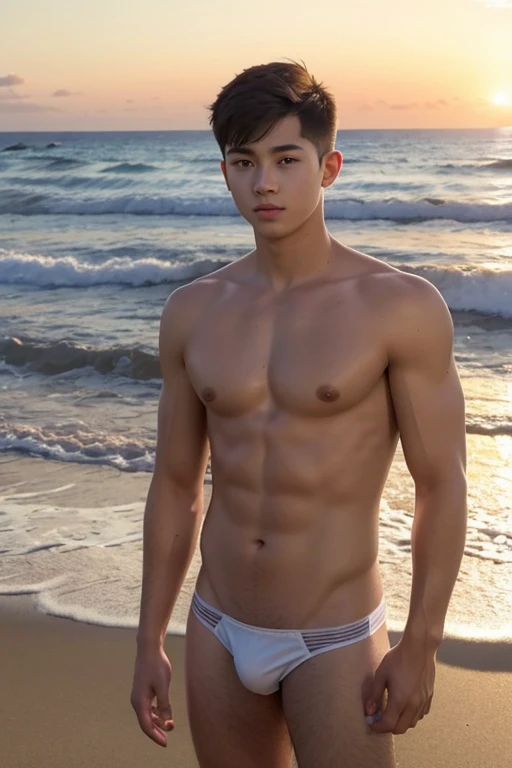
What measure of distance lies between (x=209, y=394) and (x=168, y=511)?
0.34m

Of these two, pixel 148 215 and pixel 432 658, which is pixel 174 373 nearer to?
pixel 432 658

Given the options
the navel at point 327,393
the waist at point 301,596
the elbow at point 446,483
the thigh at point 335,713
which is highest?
the navel at point 327,393

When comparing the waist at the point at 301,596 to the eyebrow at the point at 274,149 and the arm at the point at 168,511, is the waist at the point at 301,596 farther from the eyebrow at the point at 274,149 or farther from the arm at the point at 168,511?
the eyebrow at the point at 274,149

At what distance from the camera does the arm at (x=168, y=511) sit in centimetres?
245

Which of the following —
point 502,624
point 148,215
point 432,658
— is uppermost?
point 432,658

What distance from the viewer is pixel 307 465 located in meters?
2.23

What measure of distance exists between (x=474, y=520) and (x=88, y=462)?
8.33 ft

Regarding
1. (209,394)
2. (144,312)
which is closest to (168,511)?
(209,394)

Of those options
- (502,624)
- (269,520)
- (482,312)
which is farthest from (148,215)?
(269,520)

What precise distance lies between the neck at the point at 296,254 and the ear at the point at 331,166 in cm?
7

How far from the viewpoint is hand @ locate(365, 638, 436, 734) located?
6.94 ft

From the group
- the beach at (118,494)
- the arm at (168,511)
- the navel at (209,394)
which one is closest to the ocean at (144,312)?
the beach at (118,494)

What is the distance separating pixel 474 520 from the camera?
18.4 feet

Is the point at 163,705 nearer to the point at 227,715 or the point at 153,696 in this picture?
the point at 153,696
